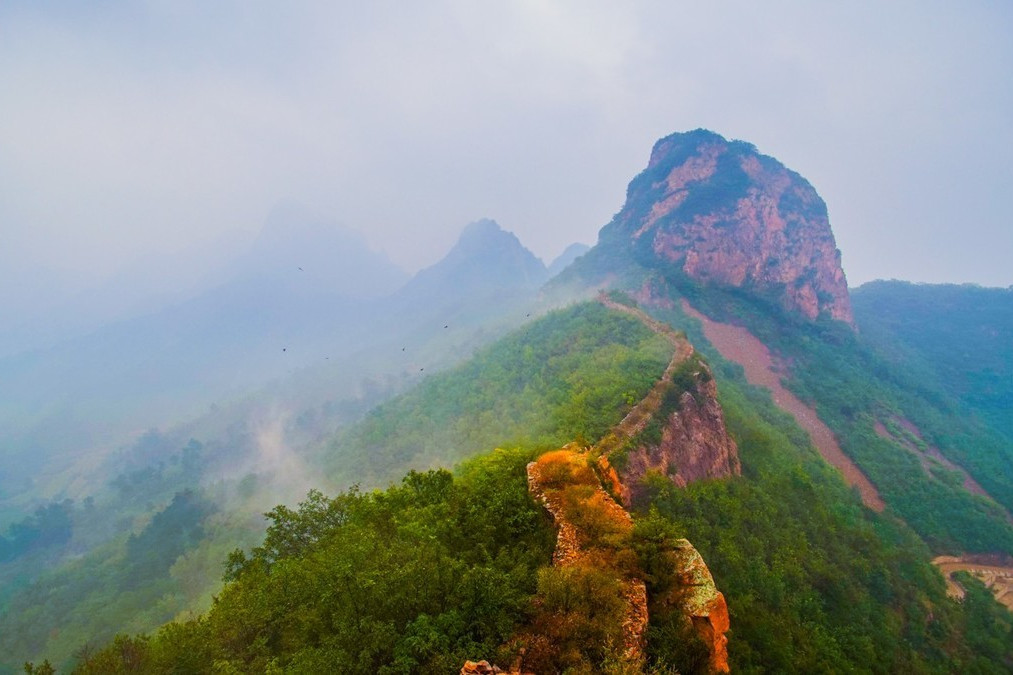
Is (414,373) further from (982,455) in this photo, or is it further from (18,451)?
(18,451)

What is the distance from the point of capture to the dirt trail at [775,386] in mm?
54662

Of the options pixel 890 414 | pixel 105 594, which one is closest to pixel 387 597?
pixel 105 594

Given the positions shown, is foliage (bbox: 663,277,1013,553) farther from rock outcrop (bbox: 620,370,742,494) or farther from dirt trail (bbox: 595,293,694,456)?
rock outcrop (bbox: 620,370,742,494)

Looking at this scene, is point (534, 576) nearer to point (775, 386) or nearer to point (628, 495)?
point (628, 495)

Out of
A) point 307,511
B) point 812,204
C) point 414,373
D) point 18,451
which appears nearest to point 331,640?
point 307,511

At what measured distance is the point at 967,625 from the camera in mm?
31453

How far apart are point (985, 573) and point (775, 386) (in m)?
35.9

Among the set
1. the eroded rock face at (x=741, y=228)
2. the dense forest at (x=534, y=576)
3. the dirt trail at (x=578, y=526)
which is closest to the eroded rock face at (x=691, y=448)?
the dense forest at (x=534, y=576)

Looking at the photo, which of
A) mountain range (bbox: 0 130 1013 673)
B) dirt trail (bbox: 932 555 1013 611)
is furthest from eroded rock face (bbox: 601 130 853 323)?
dirt trail (bbox: 932 555 1013 611)

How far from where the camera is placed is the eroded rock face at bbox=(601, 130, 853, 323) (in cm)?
10306

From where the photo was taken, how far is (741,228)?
346ft

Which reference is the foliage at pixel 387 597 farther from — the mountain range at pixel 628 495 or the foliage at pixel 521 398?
the foliage at pixel 521 398

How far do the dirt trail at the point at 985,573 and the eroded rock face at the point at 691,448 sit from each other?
25.3 metres

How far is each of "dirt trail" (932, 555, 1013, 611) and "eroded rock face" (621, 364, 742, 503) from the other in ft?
83.1
